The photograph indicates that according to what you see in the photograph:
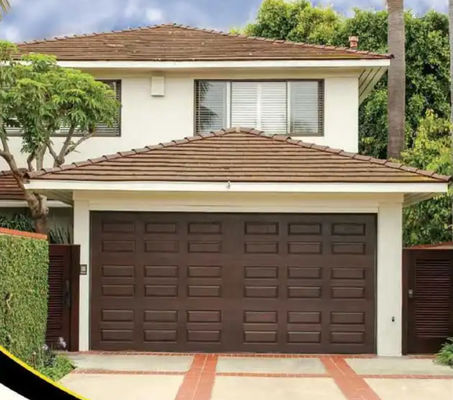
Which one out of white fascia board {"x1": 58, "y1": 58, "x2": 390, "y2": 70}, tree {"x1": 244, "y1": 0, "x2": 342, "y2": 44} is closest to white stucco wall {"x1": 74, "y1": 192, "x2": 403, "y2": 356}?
white fascia board {"x1": 58, "y1": 58, "x2": 390, "y2": 70}

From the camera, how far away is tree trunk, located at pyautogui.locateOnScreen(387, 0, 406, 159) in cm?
1827

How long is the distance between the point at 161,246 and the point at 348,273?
2.64m

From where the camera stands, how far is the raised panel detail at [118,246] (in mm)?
12117

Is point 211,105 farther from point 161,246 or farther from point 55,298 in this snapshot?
point 55,298

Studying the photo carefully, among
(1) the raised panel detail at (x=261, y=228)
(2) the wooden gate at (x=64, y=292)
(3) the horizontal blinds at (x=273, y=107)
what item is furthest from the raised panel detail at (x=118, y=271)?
(3) the horizontal blinds at (x=273, y=107)

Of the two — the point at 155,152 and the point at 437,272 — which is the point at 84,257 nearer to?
the point at 155,152

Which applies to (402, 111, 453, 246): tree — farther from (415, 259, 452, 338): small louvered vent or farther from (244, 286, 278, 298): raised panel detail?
(244, 286, 278, 298): raised panel detail

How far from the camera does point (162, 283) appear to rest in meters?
12.1

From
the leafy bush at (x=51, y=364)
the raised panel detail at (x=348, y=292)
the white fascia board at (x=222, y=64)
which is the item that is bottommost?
the leafy bush at (x=51, y=364)

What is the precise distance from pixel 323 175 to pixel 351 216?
0.78 meters

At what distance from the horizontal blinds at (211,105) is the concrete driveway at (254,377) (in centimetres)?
514

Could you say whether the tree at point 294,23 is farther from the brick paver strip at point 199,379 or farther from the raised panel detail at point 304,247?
the brick paver strip at point 199,379

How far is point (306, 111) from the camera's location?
50.5ft

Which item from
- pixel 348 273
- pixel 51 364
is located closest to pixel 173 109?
pixel 348 273
